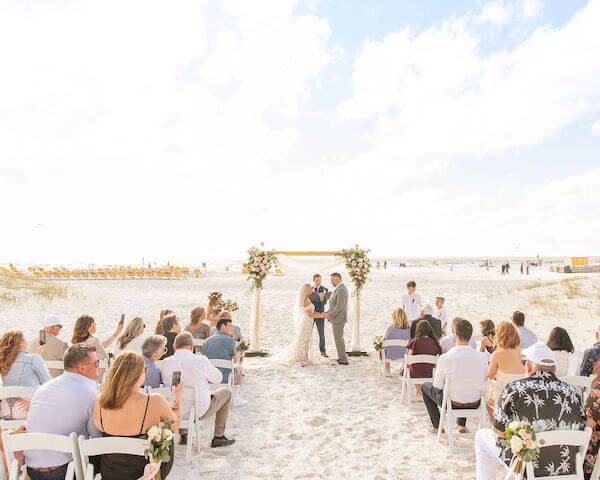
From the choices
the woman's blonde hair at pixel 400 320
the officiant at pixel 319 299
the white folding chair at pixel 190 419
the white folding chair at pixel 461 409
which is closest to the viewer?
the white folding chair at pixel 190 419

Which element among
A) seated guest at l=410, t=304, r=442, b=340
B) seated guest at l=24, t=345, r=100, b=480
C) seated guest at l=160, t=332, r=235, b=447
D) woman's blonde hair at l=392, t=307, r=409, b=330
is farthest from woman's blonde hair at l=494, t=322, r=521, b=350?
seated guest at l=24, t=345, r=100, b=480

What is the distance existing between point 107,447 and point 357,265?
8.11 m

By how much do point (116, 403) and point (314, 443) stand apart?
301 cm

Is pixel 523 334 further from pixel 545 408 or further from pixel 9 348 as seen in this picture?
pixel 9 348

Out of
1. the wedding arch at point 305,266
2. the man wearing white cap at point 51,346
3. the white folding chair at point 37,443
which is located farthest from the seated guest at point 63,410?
the wedding arch at point 305,266

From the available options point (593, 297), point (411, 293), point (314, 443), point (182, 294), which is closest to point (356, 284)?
point (411, 293)

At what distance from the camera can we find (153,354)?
4656mm

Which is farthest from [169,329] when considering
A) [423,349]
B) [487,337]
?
[487,337]

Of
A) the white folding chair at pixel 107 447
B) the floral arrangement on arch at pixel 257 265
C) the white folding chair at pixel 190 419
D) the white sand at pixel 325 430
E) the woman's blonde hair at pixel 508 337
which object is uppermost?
the floral arrangement on arch at pixel 257 265

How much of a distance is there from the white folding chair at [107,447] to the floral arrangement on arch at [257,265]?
7.56 metres

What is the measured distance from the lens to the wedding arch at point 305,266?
34.2 ft

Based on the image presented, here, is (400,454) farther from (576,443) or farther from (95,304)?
(95,304)

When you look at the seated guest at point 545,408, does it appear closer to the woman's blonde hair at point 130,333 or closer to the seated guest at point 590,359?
the seated guest at point 590,359

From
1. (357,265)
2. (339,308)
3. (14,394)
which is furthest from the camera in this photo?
(357,265)
